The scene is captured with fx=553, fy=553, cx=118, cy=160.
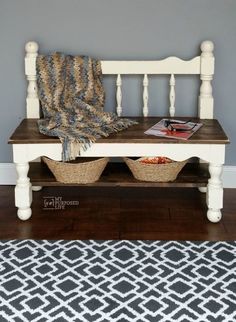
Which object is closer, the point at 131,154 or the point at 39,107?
the point at 131,154

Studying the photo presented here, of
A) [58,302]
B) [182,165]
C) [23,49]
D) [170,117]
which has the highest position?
[23,49]

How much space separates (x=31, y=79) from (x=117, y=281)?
131 centimetres

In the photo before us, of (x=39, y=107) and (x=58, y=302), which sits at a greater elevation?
(x=39, y=107)

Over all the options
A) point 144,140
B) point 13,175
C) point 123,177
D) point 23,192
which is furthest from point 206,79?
point 13,175

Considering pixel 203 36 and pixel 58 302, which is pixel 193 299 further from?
pixel 203 36

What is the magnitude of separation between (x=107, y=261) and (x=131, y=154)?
554 mm

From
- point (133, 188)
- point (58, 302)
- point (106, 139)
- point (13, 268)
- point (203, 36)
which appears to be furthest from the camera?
point (133, 188)

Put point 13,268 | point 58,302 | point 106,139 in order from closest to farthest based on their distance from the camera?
point 58,302, point 13,268, point 106,139

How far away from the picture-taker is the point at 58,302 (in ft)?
7.13

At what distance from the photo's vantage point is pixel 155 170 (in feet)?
9.26

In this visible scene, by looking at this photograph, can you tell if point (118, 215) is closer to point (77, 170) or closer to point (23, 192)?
point (77, 170)

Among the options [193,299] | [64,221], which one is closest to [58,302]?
[193,299]

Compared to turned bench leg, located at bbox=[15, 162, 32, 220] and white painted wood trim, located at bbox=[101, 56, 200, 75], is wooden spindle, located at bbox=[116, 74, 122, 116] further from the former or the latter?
turned bench leg, located at bbox=[15, 162, 32, 220]

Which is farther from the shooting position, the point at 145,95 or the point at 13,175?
the point at 13,175
